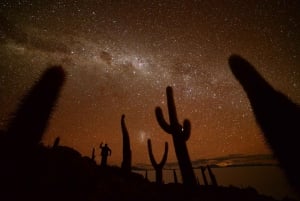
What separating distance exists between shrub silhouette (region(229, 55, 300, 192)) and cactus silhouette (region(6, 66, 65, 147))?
5265 mm

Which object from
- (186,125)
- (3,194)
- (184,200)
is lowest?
(184,200)

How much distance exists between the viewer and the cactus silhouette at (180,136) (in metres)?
5.94

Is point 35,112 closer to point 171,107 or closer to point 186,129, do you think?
point 171,107

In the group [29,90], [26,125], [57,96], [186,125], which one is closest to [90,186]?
[26,125]

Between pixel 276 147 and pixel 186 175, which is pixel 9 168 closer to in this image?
pixel 186 175

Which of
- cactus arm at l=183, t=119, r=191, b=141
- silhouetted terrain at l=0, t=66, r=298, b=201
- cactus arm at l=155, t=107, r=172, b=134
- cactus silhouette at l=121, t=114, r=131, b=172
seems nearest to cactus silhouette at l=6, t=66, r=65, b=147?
silhouetted terrain at l=0, t=66, r=298, b=201

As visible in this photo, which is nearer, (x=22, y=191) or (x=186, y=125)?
(x=22, y=191)

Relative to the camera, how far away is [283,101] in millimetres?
3303

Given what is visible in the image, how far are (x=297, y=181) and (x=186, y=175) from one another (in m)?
3.47

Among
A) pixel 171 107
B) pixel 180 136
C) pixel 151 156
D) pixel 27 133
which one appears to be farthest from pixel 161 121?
pixel 151 156

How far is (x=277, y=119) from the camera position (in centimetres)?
317

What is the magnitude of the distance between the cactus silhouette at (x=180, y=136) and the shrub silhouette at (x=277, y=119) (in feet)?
10.5

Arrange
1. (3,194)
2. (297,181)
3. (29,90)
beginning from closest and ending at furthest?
(297,181)
(3,194)
(29,90)

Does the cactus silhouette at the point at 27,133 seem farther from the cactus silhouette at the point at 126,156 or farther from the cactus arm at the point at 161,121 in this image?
the cactus silhouette at the point at 126,156
